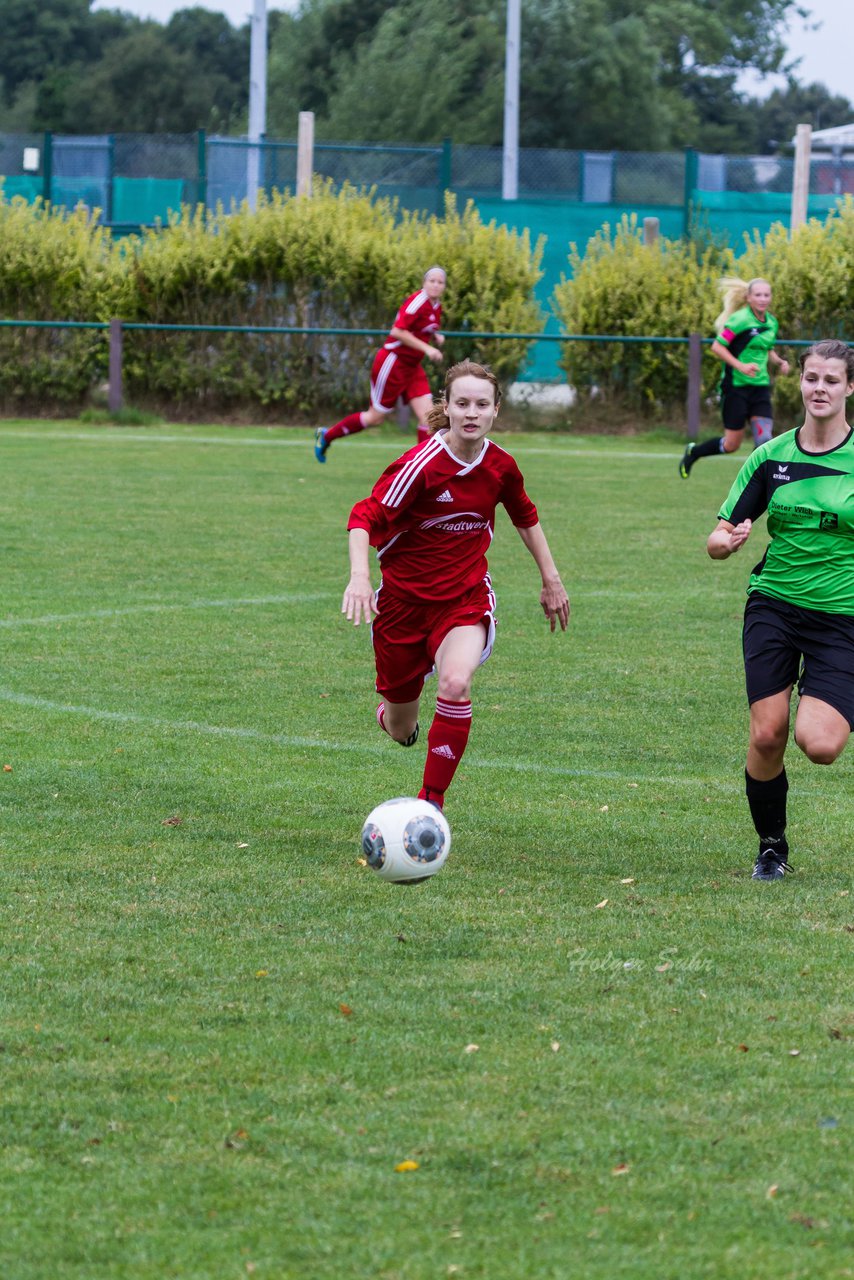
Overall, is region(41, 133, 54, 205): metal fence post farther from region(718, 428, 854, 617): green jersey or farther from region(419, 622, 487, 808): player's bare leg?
region(718, 428, 854, 617): green jersey

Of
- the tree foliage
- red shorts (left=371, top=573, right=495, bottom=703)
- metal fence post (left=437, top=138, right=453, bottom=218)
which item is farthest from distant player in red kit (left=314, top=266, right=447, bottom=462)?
the tree foliage

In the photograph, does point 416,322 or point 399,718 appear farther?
point 416,322

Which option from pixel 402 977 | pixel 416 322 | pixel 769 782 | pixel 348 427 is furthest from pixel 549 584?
pixel 348 427

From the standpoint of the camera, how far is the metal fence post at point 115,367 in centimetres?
2244

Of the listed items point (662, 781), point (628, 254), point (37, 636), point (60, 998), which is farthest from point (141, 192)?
point (60, 998)

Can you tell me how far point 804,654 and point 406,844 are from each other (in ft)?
4.98

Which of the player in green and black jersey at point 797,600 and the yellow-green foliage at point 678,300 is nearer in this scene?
the player in green and black jersey at point 797,600

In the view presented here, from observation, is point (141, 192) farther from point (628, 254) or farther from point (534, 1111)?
point (534, 1111)

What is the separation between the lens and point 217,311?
2370cm

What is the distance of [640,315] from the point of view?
2306 centimetres

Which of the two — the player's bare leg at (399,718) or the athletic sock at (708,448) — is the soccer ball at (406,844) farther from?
the athletic sock at (708,448)

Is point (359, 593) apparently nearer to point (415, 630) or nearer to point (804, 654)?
point (415, 630)

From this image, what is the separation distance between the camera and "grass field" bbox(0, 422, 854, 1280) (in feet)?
10.6

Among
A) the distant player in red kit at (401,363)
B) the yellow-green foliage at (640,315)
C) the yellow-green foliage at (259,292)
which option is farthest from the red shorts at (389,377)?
the yellow-green foliage at (640,315)
